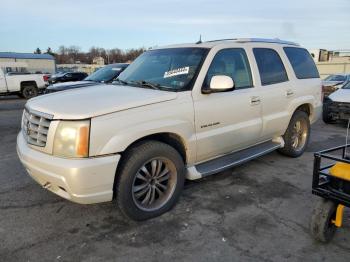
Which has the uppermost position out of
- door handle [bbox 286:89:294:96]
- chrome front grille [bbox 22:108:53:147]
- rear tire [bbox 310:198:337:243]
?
door handle [bbox 286:89:294:96]

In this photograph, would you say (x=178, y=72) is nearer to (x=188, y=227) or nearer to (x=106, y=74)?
(x=188, y=227)

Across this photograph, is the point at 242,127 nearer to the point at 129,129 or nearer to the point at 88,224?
the point at 129,129

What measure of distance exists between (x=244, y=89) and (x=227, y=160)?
101 cm

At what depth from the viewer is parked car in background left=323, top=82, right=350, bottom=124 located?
29.8 feet

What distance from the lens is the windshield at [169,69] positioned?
4.10 meters

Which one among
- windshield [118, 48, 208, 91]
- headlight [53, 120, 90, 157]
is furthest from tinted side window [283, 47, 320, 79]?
headlight [53, 120, 90, 157]

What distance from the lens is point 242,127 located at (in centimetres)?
466

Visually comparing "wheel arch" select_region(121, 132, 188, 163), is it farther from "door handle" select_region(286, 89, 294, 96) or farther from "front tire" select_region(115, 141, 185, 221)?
"door handle" select_region(286, 89, 294, 96)

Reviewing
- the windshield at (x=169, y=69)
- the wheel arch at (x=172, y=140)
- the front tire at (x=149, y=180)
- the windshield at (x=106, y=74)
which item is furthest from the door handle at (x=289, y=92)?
the windshield at (x=106, y=74)

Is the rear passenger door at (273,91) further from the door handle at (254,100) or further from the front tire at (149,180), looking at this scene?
the front tire at (149,180)

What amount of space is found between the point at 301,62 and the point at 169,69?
9.49 feet

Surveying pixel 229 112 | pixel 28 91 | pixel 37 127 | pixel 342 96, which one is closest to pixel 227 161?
pixel 229 112

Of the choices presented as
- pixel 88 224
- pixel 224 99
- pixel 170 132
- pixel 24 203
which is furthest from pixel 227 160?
pixel 24 203

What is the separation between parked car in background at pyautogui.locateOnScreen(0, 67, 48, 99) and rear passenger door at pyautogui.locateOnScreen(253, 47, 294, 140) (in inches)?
647
